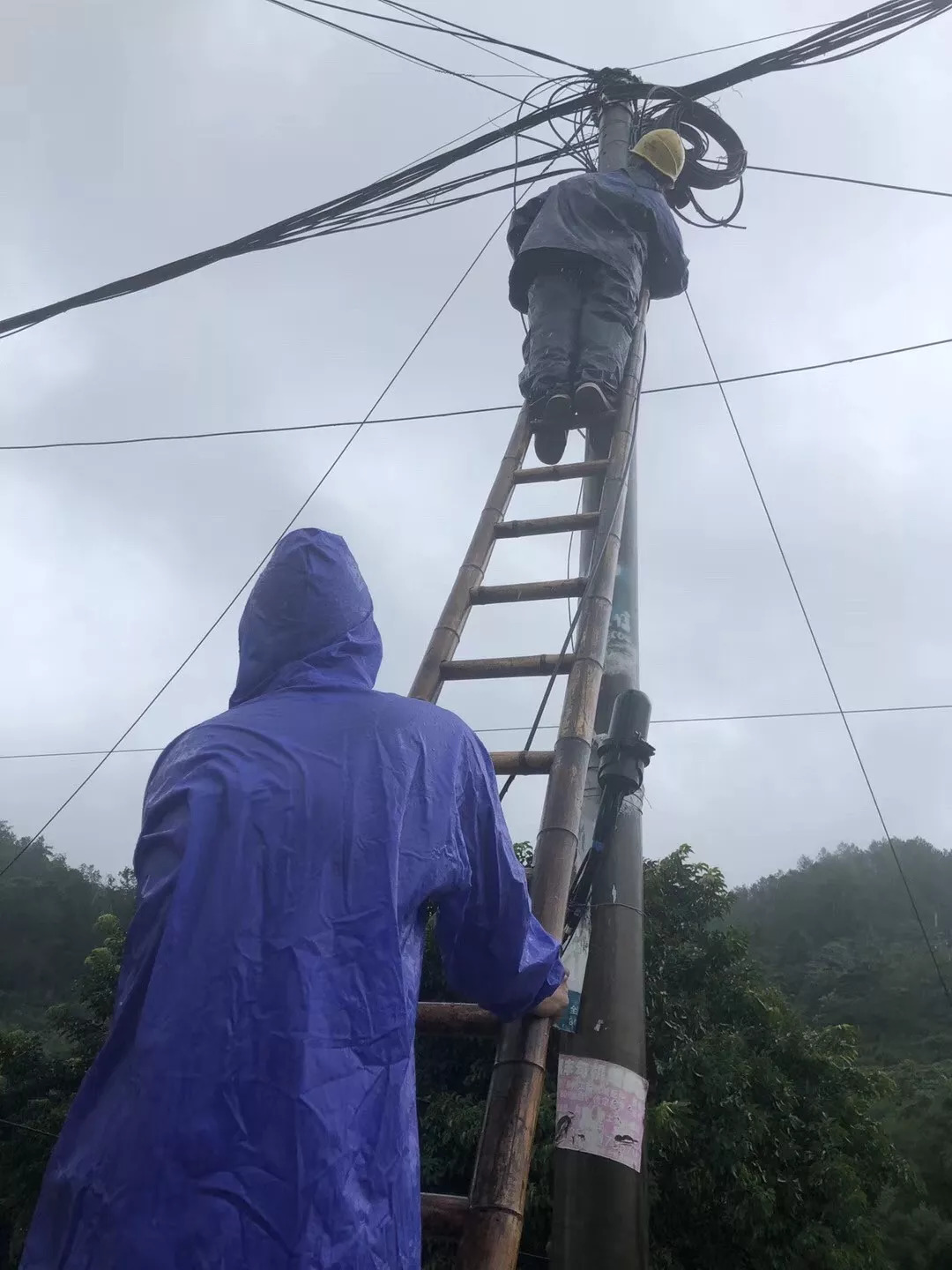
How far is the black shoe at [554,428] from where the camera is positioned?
377cm

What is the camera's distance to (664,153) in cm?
480

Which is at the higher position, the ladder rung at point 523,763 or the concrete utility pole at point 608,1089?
the ladder rung at point 523,763

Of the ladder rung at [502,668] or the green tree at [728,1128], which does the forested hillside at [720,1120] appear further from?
the ladder rung at [502,668]

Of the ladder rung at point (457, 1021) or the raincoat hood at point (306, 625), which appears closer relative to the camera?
the raincoat hood at point (306, 625)

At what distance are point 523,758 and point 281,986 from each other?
1.35 m

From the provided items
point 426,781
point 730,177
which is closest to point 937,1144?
point 730,177

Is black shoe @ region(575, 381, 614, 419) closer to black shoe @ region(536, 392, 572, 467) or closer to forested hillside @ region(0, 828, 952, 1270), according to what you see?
black shoe @ region(536, 392, 572, 467)

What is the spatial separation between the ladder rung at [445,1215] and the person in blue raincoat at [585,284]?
2693 mm

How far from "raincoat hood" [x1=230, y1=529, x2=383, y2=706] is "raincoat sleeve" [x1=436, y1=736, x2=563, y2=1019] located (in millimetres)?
281

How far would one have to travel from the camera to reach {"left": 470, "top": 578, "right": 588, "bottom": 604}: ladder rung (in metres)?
3.05

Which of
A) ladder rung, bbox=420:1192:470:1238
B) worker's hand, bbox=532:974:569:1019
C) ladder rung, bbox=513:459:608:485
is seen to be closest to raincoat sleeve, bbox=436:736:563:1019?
worker's hand, bbox=532:974:569:1019

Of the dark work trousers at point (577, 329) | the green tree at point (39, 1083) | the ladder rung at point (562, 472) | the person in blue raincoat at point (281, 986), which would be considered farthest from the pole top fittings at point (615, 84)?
the green tree at point (39, 1083)

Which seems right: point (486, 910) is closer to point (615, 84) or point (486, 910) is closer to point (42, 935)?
point (615, 84)

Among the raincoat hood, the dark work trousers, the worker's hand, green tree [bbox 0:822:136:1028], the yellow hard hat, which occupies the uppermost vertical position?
green tree [bbox 0:822:136:1028]
